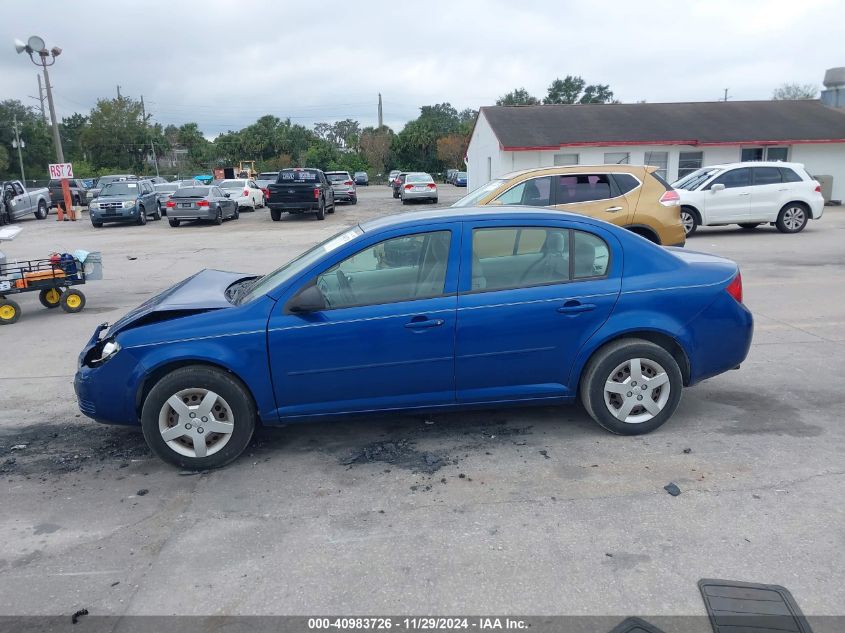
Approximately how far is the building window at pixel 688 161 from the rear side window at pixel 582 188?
1803cm

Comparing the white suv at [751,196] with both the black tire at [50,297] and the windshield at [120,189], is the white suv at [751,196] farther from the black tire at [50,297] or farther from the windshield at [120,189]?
the windshield at [120,189]

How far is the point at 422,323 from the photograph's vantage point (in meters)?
4.43

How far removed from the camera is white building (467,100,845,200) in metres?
26.0

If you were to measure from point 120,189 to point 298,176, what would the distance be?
22.6 feet

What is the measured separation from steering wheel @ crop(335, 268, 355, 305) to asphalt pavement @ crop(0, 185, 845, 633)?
1.09 m

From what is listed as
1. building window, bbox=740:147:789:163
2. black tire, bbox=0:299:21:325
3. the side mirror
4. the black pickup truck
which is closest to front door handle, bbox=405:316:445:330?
the side mirror

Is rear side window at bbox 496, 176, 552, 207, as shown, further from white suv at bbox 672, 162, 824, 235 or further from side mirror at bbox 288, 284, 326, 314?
side mirror at bbox 288, 284, 326, 314

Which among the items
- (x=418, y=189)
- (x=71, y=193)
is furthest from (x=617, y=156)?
(x=71, y=193)

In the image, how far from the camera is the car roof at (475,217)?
185 inches

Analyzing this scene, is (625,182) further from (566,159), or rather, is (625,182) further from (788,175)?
(566,159)

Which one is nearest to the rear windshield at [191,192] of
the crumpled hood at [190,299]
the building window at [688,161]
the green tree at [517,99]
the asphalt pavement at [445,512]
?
the building window at [688,161]

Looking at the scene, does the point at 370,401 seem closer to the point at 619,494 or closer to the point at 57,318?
the point at 619,494

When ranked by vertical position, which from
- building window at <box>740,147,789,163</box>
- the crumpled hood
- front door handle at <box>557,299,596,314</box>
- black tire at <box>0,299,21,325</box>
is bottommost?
black tire at <box>0,299,21,325</box>

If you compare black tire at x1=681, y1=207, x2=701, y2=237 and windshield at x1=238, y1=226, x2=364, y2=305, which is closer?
windshield at x1=238, y1=226, x2=364, y2=305
